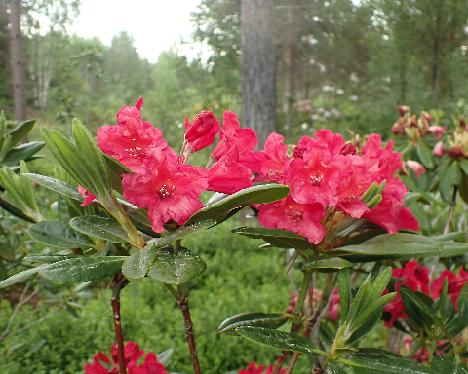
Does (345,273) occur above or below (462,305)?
above

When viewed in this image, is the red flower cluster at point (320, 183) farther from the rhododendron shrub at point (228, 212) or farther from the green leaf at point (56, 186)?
the green leaf at point (56, 186)

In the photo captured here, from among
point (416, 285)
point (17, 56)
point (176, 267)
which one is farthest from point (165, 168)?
point (17, 56)

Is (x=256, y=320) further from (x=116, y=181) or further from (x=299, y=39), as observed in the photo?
(x=299, y=39)

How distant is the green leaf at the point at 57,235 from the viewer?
2.67ft

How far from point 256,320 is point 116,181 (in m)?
0.41

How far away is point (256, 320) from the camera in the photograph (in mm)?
953

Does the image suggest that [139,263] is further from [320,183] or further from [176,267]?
[320,183]

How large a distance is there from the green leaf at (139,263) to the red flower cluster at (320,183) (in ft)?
0.62

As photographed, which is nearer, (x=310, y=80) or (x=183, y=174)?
(x=183, y=174)

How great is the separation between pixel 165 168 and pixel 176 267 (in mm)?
129

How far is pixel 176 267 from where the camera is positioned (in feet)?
2.12

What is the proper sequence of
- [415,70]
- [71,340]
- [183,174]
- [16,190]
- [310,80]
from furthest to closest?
[310,80] → [415,70] → [71,340] → [16,190] → [183,174]

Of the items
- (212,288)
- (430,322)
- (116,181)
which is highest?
(116,181)

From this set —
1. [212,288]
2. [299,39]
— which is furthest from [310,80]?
[212,288]
